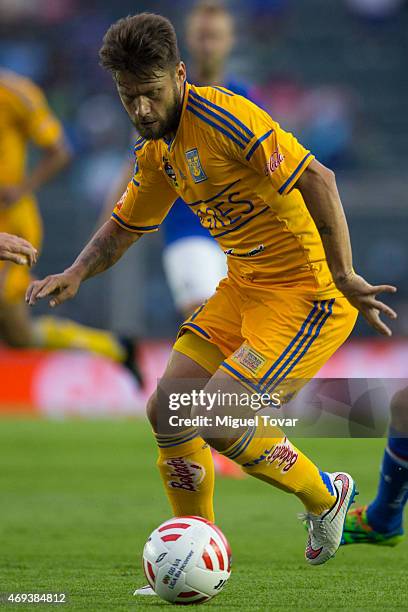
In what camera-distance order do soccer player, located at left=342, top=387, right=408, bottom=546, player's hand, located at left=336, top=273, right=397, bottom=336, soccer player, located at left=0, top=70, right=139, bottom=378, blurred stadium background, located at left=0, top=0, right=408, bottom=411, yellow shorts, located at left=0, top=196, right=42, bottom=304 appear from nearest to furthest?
1. player's hand, located at left=336, top=273, right=397, bottom=336
2. soccer player, located at left=342, top=387, right=408, bottom=546
3. yellow shorts, located at left=0, top=196, right=42, bottom=304
4. soccer player, located at left=0, top=70, right=139, bottom=378
5. blurred stadium background, located at left=0, top=0, right=408, bottom=411

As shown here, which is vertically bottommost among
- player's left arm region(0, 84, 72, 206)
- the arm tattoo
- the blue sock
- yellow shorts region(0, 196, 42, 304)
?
yellow shorts region(0, 196, 42, 304)

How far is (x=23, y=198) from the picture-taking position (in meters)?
9.09

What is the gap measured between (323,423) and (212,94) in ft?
5.28

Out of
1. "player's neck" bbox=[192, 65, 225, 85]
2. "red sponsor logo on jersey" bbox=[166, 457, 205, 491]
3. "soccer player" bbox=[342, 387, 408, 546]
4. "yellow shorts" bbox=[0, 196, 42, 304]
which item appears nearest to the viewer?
"red sponsor logo on jersey" bbox=[166, 457, 205, 491]

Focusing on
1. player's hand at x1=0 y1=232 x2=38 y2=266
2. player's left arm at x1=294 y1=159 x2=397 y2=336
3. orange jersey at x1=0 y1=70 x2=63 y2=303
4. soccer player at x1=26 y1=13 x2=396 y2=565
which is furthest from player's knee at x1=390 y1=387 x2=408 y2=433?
orange jersey at x1=0 y1=70 x2=63 y2=303

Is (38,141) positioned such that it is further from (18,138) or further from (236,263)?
(236,263)

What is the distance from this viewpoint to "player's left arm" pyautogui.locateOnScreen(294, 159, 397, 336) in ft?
12.5

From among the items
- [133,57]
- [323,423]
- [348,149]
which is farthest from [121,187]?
[348,149]

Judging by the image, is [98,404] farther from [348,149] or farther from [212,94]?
[212,94]

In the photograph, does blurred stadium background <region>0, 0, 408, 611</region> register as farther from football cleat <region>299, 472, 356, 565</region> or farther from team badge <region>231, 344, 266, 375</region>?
team badge <region>231, 344, 266, 375</region>

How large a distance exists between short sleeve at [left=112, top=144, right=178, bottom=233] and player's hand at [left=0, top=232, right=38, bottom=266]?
0.49 m

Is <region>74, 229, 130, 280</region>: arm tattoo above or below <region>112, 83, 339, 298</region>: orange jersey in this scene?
below

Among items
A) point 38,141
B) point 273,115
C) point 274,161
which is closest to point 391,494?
point 274,161

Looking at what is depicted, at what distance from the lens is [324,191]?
12.7ft
